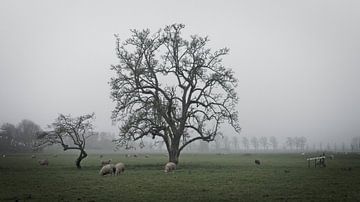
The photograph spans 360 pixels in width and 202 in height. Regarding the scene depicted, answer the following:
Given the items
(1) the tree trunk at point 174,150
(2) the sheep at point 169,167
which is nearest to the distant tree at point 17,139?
(1) the tree trunk at point 174,150

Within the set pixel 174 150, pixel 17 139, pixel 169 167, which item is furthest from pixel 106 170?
pixel 17 139

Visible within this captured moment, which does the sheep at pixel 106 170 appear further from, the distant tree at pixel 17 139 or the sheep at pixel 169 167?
the distant tree at pixel 17 139

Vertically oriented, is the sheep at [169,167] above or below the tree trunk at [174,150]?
below

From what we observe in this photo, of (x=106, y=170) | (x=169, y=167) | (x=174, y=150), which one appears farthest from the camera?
(x=174, y=150)

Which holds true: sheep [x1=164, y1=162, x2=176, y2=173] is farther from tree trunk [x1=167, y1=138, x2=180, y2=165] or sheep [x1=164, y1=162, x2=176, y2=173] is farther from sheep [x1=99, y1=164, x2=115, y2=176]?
tree trunk [x1=167, y1=138, x2=180, y2=165]

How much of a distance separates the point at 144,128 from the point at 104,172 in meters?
9.65

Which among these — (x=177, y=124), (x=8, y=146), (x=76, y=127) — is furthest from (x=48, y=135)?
(x=8, y=146)

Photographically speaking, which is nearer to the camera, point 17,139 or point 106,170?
point 106,170

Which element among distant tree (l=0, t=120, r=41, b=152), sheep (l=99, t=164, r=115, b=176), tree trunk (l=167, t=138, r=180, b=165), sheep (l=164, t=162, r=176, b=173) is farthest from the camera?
distant tree (l=0, t=120, r=41, b=152)

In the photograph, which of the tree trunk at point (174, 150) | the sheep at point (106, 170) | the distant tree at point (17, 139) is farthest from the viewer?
the distant tree at point (17, 139)

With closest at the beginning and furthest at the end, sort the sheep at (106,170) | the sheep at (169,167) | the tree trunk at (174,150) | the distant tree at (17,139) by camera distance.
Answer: the sheep at (106,170) < the sheep at (169,167) < the tree trunk at (174,150) < the distant tree at (17,139)

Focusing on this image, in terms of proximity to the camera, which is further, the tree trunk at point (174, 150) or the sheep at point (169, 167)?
the tree trunk at point (174, 150)

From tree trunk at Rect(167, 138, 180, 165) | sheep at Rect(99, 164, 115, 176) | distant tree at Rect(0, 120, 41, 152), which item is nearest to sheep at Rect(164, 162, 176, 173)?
sheep at Rect(99, 164, 115, 176)

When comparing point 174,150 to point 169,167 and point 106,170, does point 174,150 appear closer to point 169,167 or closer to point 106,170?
point 169,167
